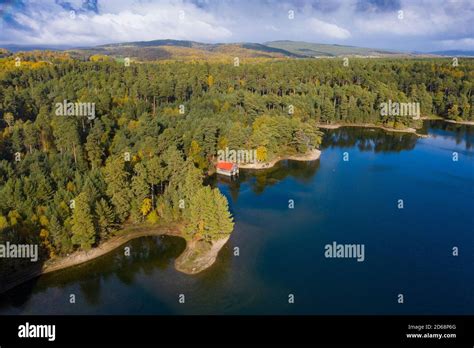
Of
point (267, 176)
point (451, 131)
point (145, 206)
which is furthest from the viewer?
point (451, 131)

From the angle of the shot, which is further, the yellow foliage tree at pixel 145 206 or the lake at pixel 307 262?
the yellow foliage tree at pixel 145 206

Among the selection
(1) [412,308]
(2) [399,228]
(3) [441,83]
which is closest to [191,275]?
(1) [412,308]

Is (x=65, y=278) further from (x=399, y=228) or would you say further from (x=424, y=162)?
(x=424, y=162)

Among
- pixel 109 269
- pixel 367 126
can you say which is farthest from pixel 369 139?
pixel 109 269

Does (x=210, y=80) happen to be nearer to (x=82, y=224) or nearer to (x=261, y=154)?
(x=261, y=154)

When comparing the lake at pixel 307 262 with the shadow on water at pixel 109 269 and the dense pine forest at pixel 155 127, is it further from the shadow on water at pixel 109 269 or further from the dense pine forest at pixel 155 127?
the dense pine forest at pixel 155 127

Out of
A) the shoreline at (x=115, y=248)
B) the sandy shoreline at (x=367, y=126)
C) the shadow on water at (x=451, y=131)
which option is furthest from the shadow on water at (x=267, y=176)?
the shadow on water at (x=451, y=131)

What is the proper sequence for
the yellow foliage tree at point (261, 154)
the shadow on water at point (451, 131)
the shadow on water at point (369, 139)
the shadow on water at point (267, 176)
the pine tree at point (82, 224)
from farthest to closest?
the shadow on water at point (451, 131) → the shadow on water at point (369, 139) → the yellow foliage tree at point (261, 154) → the shadow on water at point (267, 176) → the pine tree at point (82, 224)
